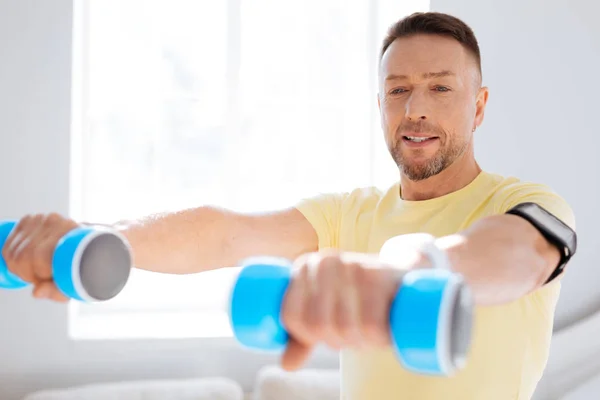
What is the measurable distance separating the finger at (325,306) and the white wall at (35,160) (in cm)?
223

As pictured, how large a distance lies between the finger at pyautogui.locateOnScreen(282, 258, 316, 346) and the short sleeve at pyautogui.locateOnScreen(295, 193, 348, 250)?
0.99 meters

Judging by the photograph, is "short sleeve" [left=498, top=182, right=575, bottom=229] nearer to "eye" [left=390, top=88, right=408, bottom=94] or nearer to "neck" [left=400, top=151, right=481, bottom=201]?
"neck" [left=400, top=151, right=481, bottom=201]

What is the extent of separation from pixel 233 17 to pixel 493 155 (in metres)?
1.28

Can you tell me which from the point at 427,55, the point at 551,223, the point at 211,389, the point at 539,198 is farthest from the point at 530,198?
the point at 211,389

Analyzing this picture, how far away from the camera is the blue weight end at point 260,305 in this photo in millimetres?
579

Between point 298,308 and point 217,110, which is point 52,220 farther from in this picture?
point 217,110

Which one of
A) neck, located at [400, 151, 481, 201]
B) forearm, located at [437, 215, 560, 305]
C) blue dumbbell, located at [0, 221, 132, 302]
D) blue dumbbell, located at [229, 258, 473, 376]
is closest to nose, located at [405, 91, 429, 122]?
neck, located at [400, 151, 481, 201]

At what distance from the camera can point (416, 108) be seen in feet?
4.78

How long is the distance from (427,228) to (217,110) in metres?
2.01

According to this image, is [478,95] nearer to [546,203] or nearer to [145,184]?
[546,203]

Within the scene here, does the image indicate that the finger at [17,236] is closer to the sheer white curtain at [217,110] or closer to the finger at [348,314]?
the finger at [348,314]

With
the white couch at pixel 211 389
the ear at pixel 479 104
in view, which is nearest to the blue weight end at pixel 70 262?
the ear at pixel 479 104

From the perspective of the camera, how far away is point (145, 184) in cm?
322

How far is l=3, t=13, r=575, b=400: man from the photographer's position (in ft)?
2.97
